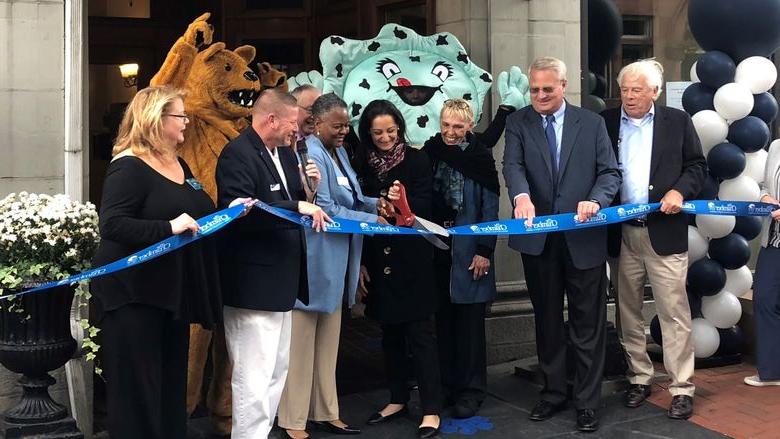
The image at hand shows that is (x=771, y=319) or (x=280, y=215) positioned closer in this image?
(x=280, y=215)

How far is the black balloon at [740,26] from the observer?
6.64 meters

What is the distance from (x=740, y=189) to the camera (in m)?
6.68

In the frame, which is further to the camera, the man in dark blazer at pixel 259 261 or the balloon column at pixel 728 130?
the balloon column at pixel 728 130

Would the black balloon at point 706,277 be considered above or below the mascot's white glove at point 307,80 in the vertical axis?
below

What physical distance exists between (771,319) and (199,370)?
12.6ft

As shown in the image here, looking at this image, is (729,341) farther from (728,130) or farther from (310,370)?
(310,370)

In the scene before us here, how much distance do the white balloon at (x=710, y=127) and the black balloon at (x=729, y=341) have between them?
4.81 feet

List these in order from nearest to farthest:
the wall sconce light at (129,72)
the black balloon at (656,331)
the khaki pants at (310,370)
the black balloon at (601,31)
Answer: the khaki pants at (310,370) → the black balloon at (656,331) → the black balloon at (601,31) → the wall sconce light at (129,72)

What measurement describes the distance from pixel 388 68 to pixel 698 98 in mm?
2231

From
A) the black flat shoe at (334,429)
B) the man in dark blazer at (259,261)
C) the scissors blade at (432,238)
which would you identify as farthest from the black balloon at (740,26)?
the black flat shoe at (334,429)

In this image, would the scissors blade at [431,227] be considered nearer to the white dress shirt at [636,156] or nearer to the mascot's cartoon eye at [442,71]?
the white dress shirt at [636,156]

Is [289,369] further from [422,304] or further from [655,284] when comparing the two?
[655,284]

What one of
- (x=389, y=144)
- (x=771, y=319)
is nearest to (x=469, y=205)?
(x=389, y=144)

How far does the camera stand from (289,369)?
5.48m
